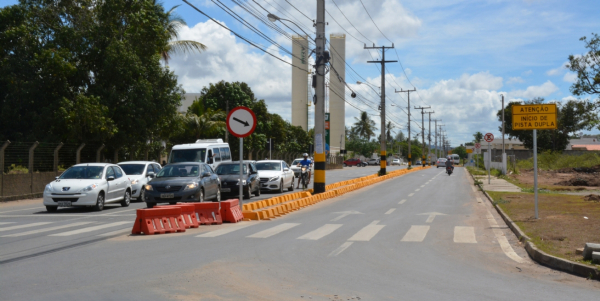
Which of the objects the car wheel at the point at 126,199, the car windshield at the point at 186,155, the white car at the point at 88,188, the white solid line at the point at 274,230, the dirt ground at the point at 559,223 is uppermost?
the car windshield at the point at 186,155

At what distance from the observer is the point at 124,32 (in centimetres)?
2984

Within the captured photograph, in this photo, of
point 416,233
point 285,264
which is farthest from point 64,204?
point 285,264

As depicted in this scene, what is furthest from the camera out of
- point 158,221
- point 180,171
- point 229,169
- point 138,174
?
point 229,169

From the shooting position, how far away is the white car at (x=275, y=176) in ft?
86.3

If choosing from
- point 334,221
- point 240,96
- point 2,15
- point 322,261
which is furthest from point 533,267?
point 240,96

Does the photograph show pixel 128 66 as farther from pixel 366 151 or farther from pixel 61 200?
pixel 366 151

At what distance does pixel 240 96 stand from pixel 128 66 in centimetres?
2405

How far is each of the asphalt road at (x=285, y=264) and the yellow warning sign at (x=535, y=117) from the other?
2727 millimetres

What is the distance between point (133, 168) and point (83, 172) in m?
4.39

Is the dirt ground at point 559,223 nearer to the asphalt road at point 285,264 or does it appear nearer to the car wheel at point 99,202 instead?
the asphalt road at point 285,264

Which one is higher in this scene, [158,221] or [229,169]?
[229,169]

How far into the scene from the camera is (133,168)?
22.7 m

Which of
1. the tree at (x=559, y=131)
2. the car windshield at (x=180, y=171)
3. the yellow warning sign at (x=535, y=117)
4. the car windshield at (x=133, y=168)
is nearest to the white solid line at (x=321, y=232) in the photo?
the yellow warning sign at (x=535, y=117)

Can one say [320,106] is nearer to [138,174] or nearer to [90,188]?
[138,174]
